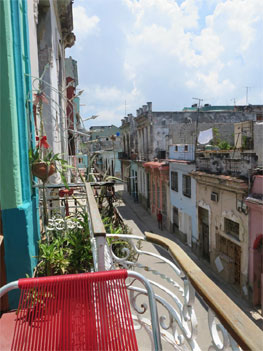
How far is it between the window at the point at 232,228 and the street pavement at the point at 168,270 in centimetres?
203

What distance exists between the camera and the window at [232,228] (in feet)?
39.2

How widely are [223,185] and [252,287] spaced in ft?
12.8

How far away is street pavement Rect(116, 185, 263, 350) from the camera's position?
8.73 meters

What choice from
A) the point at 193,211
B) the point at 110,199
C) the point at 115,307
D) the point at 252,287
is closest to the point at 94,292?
the point at 115,307

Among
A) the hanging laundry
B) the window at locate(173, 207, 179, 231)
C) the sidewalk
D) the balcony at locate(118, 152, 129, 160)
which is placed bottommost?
the sidewalk

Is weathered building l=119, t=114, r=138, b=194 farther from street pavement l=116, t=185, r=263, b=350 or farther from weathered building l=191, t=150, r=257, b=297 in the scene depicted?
weathered building l=191, t=150, r=257, b=297

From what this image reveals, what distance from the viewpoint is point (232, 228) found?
484 inches

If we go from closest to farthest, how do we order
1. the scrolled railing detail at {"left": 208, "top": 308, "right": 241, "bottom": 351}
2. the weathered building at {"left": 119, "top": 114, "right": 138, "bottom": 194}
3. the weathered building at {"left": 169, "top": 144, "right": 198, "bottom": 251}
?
the scrolled railing detail at {"left": 208, "top": 308, "right": 241, "bottom": 351} < the weathered building at {"left": 169, "top": 144, "right": 198, "bottom": 251} < the weathered building at {"left": 119, "top": 114, "right": 138, "bottom": 194}

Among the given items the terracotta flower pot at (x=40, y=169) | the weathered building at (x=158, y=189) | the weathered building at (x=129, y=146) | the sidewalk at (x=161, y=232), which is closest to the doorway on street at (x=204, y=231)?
the sidewalk at (x=161, y=232)

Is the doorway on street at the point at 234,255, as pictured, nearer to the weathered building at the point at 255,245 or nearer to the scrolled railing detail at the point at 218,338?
the weathered building at the point at 255,245

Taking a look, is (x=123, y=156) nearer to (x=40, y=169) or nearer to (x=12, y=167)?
(x=40, y=169)

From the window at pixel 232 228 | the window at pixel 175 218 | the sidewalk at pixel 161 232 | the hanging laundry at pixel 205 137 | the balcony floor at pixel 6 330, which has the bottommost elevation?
the sidewalk at pixel 161 232

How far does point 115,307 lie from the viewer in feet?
6.08

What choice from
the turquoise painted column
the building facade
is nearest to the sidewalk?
the building facade
